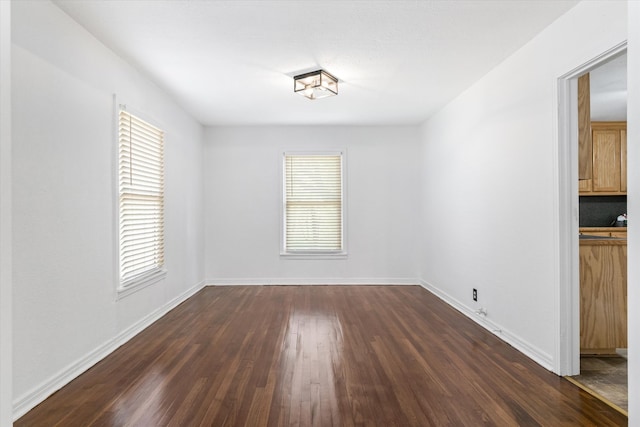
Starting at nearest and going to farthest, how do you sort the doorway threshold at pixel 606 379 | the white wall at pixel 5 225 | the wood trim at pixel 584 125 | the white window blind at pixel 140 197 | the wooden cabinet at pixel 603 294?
the white wall at pixel 5 225, the doorway threshold at pixel 606 379, the wood trim at pixel 584 125, the wooden cabinet at pixel 603 294, the white window blind at pixel 140 197

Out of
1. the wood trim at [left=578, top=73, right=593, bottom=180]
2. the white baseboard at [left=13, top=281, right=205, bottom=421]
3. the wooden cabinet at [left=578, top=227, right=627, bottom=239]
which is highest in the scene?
the wood trim at [left=578, top=73, right=593, bottom=180]

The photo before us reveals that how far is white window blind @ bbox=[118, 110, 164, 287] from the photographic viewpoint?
3480 millimetres

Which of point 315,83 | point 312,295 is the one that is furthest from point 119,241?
point 312,295

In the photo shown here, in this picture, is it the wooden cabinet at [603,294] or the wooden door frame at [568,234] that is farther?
the wooden cabinet at [603,294]

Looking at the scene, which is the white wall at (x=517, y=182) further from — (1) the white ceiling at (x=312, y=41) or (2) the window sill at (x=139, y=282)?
(2) the window sill at (x=139, y=282)

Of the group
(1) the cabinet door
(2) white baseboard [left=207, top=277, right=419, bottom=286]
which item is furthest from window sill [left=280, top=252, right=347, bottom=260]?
(1) the cabinet door

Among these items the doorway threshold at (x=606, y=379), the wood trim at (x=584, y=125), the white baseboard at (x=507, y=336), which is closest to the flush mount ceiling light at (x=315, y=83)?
the wood trim at (x=584, y=125)

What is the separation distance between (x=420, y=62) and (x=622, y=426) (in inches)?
122

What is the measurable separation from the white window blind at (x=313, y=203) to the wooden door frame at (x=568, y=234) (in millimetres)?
3746

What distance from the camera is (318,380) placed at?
8.45 feet

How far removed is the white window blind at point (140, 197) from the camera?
11.4ft

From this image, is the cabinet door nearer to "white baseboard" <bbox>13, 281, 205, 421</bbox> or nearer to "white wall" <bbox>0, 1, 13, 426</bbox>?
"white baseboard" <bbox>13, 281, 205, 421</bbox>

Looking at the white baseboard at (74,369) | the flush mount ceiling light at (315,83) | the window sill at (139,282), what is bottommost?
the white baseboard at (74,369)

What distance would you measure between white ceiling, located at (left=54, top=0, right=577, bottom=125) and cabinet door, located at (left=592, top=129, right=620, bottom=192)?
2605 mm
